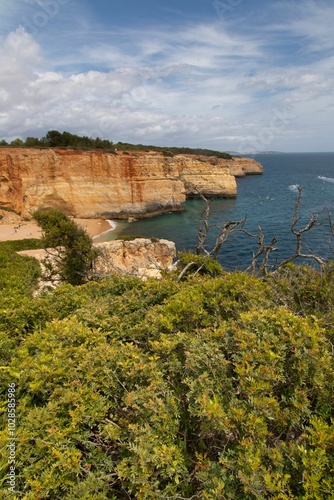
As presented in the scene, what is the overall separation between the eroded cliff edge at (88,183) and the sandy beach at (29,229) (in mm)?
1896

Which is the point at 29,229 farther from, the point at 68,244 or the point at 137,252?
the point at 68,244

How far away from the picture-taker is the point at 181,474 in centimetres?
266

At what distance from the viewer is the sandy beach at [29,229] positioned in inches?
1245

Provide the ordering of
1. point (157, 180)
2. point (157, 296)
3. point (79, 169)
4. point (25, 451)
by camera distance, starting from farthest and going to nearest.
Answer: point (157, 180) → point (79, 169) → point (157, 296) → point (25, 451)

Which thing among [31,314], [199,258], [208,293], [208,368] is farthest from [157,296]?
[199,258]

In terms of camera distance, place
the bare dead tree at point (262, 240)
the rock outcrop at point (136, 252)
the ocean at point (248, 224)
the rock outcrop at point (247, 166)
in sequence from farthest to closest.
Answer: the rock outcrop at point (247, 166)
the ocean at point (248, 224)
the rock outcrop at point (136, 252)
the bare dead tree at point (262, 240)

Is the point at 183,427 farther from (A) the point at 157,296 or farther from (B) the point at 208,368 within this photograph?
(A) the point at 157,296

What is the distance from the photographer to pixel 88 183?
127 feet

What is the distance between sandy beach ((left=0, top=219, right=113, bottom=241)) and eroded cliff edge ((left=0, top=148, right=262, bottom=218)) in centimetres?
190

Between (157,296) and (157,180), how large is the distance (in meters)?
39.1

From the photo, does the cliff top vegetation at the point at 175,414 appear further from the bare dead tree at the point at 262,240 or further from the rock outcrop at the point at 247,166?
the rock outcrop at the point at 247,166

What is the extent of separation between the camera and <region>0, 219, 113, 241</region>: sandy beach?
31.6 meters

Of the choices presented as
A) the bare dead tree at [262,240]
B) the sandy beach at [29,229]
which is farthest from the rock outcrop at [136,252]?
the sandy beach at [29,229]

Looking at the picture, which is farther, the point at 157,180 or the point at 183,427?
the point at 157,180
